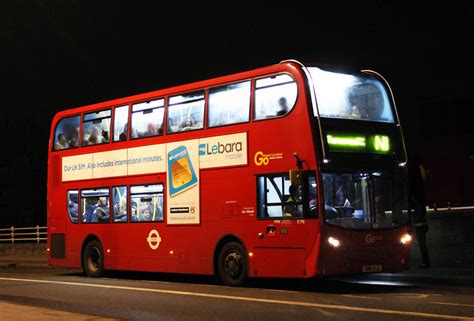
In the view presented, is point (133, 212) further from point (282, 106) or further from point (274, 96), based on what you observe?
point (282, 106)

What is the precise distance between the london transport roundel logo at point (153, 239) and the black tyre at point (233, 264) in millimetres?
2158

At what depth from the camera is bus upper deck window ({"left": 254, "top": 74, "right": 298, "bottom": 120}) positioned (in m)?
13.5

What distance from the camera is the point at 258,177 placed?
559 inches

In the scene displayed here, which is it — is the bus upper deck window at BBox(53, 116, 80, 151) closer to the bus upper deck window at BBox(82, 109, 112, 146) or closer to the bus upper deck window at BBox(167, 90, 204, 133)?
the bus upper deck window at BBox(82, 109, 112, 146)

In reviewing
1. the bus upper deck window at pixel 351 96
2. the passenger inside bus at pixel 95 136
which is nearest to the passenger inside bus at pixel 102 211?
the passenger inside bus at pixel 95 136

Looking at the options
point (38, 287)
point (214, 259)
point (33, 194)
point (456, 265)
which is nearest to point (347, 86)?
point (214, 259)

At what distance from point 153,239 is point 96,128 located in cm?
366

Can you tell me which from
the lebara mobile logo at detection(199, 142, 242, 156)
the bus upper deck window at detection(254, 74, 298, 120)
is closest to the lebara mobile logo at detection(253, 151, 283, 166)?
the lebara mobile logo at detection(199, 142, 242, 156)

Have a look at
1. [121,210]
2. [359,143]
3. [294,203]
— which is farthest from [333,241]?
[121,210]

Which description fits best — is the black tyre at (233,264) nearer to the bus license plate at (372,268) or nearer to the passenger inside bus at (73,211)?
the bus license plate at (372,268)

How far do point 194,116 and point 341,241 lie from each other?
4583 mm

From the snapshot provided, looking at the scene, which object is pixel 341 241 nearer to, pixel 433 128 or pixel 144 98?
pixel 144 98

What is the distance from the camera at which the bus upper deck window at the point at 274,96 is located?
13.5 m

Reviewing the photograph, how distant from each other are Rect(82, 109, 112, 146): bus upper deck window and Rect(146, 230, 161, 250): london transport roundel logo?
2.90m
